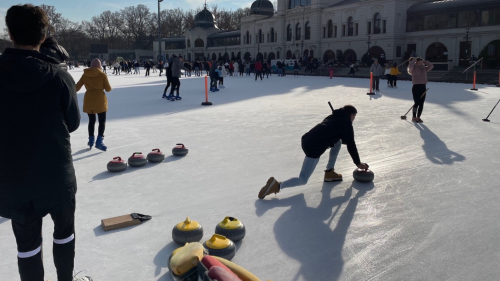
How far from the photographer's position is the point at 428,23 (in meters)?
40.2

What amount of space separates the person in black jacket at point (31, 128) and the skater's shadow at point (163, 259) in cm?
91

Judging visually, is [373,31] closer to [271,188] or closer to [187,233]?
[271,188]

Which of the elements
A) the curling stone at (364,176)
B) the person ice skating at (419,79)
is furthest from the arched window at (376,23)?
the curling stone at (364,176)

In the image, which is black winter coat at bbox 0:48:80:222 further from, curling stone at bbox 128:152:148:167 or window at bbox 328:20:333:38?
window at bbox 328:20:333:38

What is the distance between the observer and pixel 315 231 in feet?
11.4

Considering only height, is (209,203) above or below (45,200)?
below

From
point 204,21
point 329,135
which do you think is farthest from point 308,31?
point 329,135

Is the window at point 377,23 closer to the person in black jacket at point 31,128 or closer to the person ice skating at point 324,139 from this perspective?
the person ice skating at point 324,139


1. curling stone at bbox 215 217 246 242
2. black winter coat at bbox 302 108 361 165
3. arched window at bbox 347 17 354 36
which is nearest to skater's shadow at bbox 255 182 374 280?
curling stone at bbox 215 217 246 242

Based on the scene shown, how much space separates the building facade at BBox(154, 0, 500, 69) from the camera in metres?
35.4

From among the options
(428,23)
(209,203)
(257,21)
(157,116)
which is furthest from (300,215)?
(257,21)

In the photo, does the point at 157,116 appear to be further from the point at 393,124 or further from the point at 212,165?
the point at 393,124

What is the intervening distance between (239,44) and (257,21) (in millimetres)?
6730

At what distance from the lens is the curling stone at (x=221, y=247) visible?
286cm
